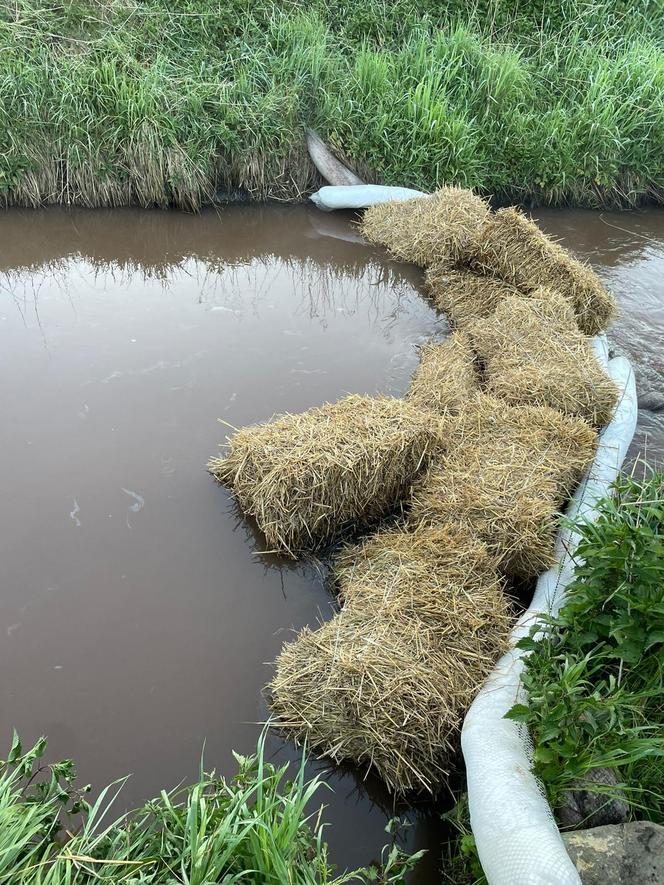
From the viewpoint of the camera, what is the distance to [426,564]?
3.28m

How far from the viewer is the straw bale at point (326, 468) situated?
365 cm

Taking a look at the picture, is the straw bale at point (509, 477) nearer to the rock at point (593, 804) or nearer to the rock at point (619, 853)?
the rock at point (593, 804)

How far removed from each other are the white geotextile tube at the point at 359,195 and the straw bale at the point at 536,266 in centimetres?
166

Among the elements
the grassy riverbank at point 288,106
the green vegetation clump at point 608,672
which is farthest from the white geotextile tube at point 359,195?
the green vegetation clump at point 608,672

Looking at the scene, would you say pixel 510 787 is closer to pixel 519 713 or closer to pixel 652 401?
pixel 519 713

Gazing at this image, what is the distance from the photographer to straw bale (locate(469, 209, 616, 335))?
18.4 ft

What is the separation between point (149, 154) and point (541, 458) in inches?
225

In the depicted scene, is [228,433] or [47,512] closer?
[47,512]

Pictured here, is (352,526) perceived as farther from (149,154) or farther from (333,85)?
(333,85)

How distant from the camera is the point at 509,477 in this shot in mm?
3680

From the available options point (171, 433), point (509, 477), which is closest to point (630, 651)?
point (509, 477)

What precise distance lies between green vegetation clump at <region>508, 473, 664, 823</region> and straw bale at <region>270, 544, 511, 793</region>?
1.03ft

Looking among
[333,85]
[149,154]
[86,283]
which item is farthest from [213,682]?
[333,85]

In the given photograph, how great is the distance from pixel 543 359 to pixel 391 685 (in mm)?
2865
